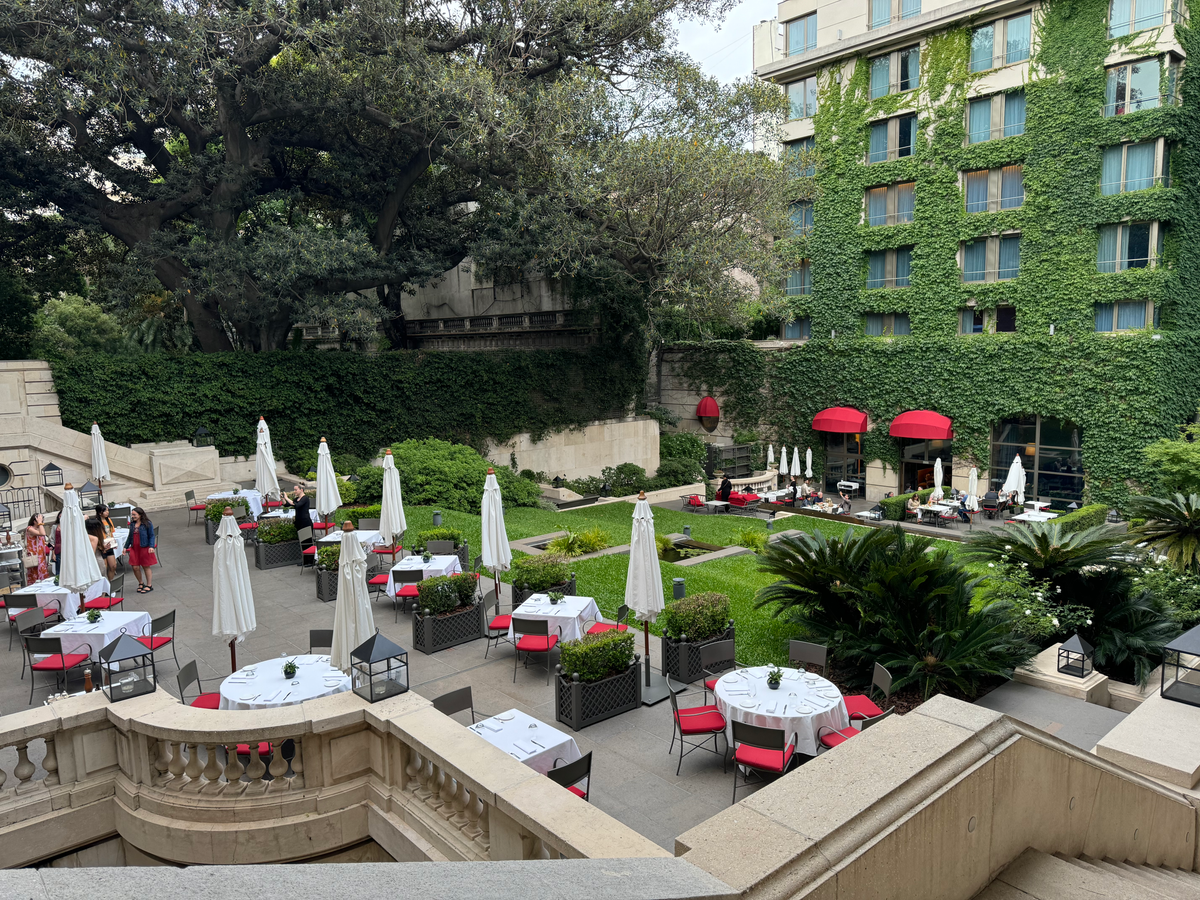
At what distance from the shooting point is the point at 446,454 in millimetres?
26422

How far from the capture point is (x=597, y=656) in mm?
10148

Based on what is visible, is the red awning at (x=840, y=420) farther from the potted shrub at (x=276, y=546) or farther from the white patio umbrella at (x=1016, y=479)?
the potted shrub at (x=276, y=546)

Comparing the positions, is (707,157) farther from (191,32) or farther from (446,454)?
(191,32)

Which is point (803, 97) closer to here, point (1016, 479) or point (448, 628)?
point (1016, 479)

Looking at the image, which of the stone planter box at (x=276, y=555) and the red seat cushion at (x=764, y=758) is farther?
the stone planter box at (x=276, y=555)

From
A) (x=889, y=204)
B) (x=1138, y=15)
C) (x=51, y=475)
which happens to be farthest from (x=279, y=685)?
(x=1138, y=15)

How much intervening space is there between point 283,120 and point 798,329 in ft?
77.2

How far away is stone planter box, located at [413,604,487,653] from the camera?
41.3 ft

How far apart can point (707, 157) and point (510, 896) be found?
24.2m

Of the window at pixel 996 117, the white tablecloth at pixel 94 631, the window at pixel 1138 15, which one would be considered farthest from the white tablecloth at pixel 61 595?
the window at pixel 1138 15

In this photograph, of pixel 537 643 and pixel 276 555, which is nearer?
pixel 537 643

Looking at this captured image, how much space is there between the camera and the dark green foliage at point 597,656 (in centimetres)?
1009

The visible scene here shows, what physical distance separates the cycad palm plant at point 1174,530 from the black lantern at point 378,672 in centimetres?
1361

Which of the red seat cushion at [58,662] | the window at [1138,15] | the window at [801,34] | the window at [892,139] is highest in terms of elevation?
the window at [801,34]
